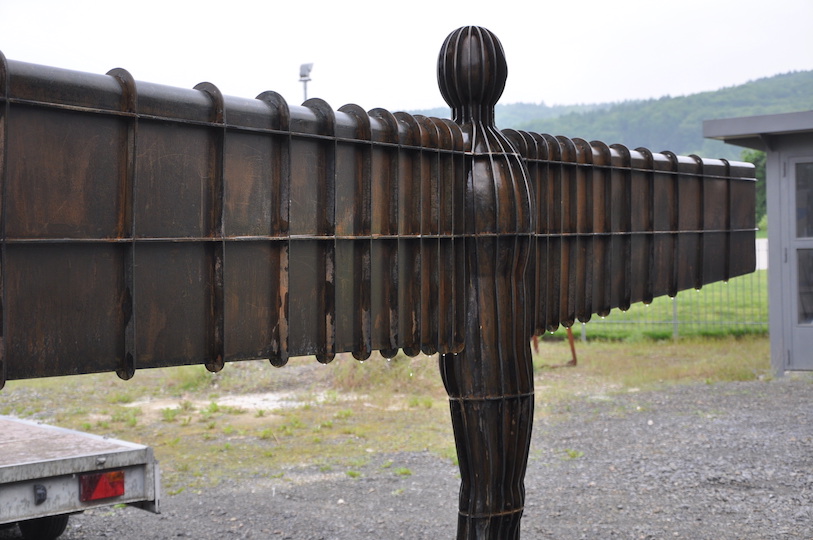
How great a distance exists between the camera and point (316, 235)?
133 inches

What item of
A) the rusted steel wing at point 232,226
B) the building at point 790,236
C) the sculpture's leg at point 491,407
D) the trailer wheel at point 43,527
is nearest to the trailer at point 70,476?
Answer: the trailer wheel at point 43,527

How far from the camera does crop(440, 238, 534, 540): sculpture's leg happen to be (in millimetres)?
3938

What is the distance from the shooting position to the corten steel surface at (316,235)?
106 inches

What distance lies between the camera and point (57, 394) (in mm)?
13633

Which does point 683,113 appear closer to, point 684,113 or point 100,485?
point 684,113

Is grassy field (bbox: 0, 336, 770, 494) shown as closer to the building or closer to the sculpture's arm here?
the building

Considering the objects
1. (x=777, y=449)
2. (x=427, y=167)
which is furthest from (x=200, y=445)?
(x=427, y=167)

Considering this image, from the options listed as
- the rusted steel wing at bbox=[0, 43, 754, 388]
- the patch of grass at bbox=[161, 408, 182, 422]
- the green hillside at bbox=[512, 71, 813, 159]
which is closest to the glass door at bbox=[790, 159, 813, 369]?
the patch of grass at bbox=[161, 408, 182, 422]

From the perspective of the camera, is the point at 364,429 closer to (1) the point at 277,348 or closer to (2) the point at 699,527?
(2) the point at 699,527

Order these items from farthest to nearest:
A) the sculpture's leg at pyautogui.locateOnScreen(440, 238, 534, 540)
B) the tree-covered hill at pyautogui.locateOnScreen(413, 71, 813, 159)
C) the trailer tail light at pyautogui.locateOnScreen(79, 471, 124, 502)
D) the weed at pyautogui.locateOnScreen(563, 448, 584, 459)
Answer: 1. the tree-covered hill at pyautogui.locateOnScreen(413, 71, 813, 159)
2. the weed at pyautogui.locateOnScreen(563, 448, 584, 459)
3. the trailer tail light at pyautogui.locateOnScreen(79, 471, 124, 502)
4. the sculpture's leg at pyautogui.locateOnScreen(440, 238, 534, 540)

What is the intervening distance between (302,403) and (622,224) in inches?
328

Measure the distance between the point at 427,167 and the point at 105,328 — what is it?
156 centimetres

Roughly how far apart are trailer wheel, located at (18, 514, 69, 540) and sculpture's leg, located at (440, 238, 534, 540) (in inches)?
138

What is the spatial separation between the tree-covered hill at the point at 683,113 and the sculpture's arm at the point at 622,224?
100163 mm
